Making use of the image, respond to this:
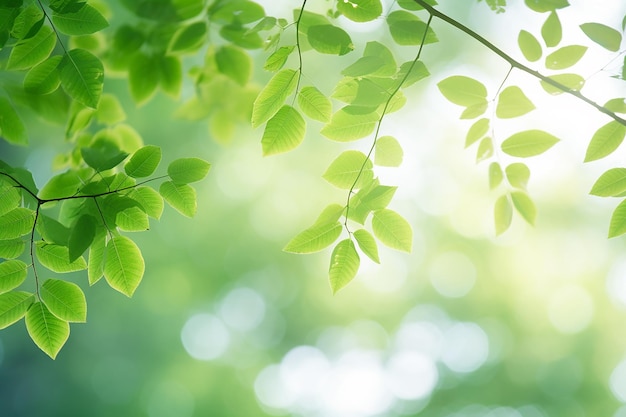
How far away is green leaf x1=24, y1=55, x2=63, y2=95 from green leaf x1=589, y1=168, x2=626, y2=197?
1091 mm

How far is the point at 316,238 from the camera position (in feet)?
3.30

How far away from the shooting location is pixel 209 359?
6.40 metres

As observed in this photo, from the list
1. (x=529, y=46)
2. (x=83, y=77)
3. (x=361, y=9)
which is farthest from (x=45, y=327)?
(x=529, y=46)

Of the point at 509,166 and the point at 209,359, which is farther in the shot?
the point at 209,359

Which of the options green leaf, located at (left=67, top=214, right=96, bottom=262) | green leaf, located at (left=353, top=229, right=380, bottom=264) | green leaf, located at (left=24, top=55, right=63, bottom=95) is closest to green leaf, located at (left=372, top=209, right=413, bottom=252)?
green leaf, located at (left=353, top=229, right=380, bottom=264)

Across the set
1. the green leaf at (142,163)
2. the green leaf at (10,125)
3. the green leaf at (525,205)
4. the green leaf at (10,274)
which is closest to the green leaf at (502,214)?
the green leaf at (525,205)

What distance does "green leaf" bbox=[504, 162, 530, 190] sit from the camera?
1126 millimetres

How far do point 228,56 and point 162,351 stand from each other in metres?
5.35

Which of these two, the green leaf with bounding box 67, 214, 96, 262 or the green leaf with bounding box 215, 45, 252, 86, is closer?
the green leaf with bounding box 67, 214, 96, 262

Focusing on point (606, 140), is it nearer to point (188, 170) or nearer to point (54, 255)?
point (188, 170)

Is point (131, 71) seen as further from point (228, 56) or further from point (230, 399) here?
point (230, 399)

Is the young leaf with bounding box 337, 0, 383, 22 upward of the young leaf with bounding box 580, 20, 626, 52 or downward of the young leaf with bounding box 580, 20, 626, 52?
downward

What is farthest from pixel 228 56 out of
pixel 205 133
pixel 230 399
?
pixel 230 399

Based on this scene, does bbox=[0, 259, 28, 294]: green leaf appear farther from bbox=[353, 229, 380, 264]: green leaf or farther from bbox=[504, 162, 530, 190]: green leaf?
bbox=[504, 162, 530, 190]: green leaf
